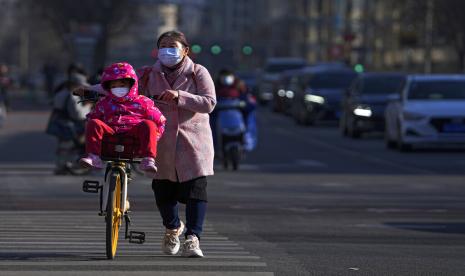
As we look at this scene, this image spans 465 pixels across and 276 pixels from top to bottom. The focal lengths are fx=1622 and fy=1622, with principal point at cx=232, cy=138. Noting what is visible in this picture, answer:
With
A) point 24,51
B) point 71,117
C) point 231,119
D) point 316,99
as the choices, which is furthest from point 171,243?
point 24,51

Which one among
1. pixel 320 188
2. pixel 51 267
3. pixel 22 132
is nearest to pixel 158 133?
pixel 51 267

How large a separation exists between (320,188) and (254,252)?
351 inches

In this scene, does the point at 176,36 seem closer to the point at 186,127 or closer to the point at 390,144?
the point at 186,127

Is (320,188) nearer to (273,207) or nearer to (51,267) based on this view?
(273,207)

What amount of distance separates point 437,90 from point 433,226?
16.7 m

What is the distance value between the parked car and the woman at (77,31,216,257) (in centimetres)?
5646

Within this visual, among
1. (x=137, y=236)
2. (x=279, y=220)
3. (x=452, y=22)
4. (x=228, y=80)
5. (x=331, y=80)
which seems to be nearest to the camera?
(x=137, y=236)

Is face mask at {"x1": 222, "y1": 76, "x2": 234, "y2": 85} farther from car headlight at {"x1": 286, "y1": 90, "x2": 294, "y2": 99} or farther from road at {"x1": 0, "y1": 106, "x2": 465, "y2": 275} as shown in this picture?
car headlight at {"x1": 286, "y1": 90, "x2": 294, "y2": 99}

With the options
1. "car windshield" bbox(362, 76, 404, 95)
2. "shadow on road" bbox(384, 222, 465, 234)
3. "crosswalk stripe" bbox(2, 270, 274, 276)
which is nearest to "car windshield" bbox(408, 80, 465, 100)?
"car windshield" bbox(362, 76, 404, 95)

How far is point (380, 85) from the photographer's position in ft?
131

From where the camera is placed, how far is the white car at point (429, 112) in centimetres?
3039

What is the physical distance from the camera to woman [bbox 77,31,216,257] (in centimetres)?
1148

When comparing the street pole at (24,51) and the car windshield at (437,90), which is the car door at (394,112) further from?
the street pole at (24,51)

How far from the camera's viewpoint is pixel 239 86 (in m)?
26.7
